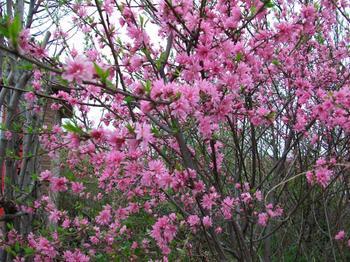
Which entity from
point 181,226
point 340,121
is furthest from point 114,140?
point 340,121

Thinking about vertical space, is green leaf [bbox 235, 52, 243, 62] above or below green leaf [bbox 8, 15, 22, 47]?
above

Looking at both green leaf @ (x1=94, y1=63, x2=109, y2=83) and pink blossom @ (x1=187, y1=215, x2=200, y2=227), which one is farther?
pink blossom @ (x1=187, y1=215, x2=200, y2=227)

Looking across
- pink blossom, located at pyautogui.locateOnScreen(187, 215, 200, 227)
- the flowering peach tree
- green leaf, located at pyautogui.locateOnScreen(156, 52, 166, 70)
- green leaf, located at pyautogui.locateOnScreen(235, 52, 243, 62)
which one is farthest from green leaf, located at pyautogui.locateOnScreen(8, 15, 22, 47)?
pink blossom, located at pyautogui.locateOnScreen(187, 215, 200, 227)

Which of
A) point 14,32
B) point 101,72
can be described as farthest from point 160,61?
point 14,32

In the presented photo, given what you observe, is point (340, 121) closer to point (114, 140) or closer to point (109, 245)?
Result: point (114, 140)

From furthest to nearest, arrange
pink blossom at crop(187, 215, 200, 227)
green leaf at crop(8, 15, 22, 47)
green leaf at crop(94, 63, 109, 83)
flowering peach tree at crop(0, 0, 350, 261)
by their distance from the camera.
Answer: pink blossom at crop(187, 215, 200, 227) → flowering peach tree at crop(0, 0, 350, 261) → green leaf at crop(94, 63, 109, 83) → green leaf at crop(8, 15, 22, 47)

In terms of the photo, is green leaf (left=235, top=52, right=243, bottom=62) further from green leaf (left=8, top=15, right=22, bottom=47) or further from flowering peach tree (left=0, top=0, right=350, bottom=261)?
green leaf (left=8, top=15, right=22, bottom=47)

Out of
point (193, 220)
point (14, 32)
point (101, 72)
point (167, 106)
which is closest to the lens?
point (14, 32)

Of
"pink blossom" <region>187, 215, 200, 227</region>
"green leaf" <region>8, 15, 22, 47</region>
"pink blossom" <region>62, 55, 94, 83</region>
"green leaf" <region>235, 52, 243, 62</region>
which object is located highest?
"green leaf" <region>235, 52, 243, 62</region>

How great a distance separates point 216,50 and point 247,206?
1530mm

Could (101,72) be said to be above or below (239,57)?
below

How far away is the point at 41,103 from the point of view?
393 centimetres

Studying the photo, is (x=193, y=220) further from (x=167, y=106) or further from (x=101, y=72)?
(x=101, y=72)

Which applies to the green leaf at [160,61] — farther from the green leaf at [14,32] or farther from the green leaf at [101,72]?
the green leaf at [14,32]
